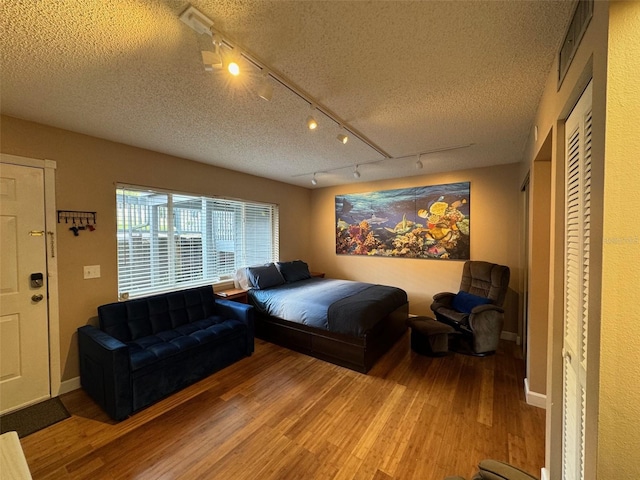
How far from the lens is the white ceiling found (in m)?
1.17

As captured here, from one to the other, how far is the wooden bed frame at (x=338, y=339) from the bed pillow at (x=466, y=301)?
72 cm

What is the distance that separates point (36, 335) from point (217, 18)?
9.87ft

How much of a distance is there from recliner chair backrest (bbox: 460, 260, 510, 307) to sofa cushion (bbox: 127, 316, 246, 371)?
3.07m

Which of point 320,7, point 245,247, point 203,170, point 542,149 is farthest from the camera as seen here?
point 245,247

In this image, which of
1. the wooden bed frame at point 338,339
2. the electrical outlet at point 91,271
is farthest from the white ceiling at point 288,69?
the wooden bed frame at point 338,339

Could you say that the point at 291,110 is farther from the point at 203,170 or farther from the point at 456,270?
the point at 456,270

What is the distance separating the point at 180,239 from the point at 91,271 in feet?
3.28

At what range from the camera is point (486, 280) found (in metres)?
3.46

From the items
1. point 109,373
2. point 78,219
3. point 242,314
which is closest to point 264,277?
point 242,314

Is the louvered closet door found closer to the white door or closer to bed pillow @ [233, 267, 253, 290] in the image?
bed pillow @ [233, 267, 253, 290]

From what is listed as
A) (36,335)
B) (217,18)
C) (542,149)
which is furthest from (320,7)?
(36,335)

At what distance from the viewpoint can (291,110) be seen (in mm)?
2094

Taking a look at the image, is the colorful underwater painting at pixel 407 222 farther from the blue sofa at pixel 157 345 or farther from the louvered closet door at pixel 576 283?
the louvered closet door at pixel 576 283

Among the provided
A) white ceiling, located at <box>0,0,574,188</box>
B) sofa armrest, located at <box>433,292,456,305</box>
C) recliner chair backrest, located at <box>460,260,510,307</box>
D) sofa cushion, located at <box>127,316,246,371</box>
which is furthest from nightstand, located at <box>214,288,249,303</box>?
recliner chair backrest, located at <box>460,260,510,307</box>
